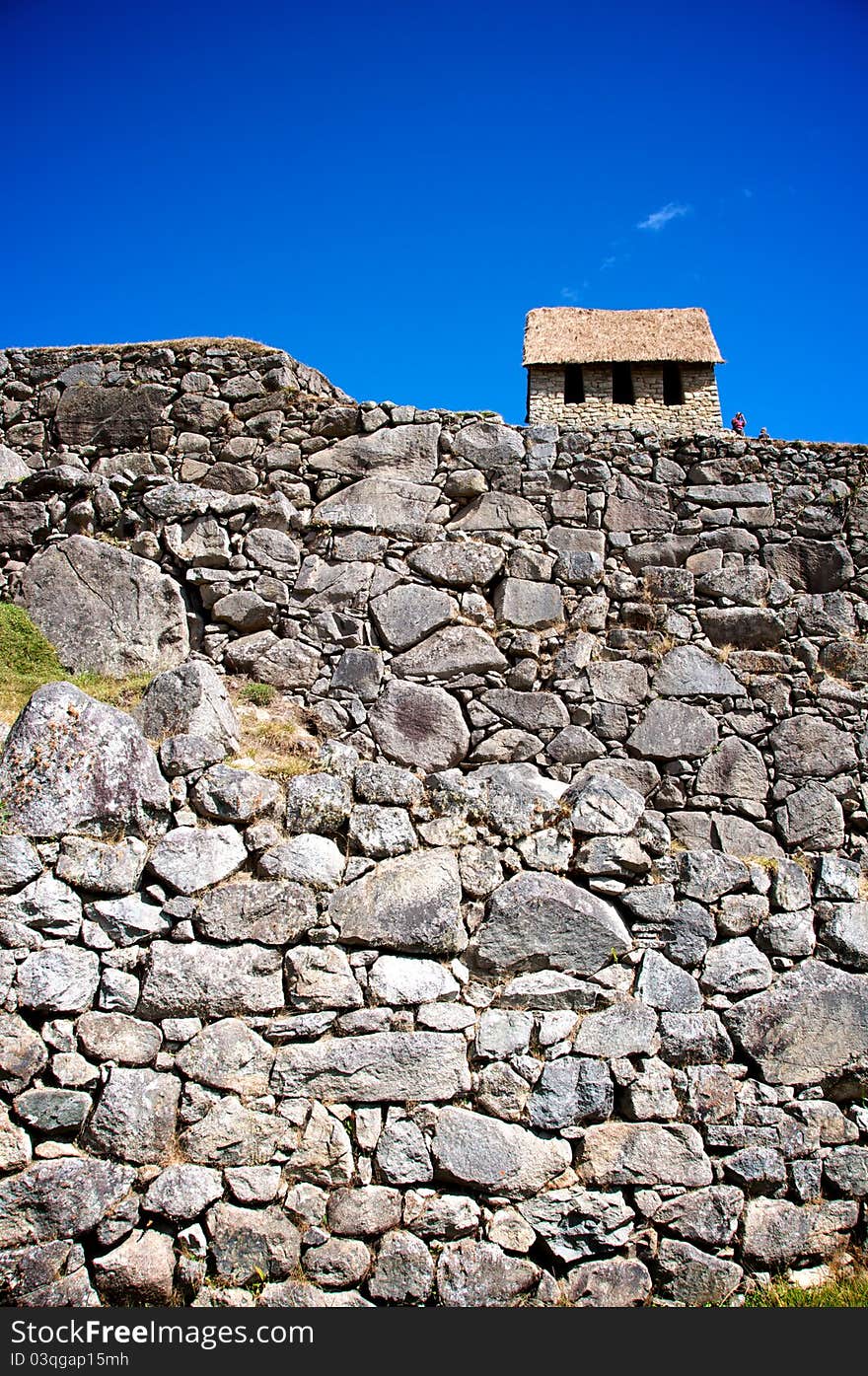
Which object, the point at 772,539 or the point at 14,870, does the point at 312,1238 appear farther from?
the point at 772,539

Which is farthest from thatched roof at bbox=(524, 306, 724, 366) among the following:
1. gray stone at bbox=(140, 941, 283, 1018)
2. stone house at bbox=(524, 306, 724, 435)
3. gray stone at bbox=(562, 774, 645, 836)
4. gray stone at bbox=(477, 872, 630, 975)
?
gray stone at bbox=(140, 941, 283, 1018)

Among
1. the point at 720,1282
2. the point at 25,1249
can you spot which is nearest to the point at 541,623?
the point at 720,1282

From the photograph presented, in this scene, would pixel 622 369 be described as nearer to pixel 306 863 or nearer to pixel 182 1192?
pixel 306 863

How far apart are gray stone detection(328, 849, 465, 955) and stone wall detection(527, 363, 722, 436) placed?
52.1 ft

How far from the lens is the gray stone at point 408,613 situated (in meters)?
7.33

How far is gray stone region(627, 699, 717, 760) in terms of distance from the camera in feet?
22.8

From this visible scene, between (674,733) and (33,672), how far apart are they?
16.3 ft

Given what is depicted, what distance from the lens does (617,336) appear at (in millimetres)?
20812

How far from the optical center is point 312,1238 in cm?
497

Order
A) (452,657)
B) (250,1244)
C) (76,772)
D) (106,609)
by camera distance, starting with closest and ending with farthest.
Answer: (250,1244) < (76,772) < (452,657) < (106,609)

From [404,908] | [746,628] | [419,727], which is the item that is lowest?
[404,908]

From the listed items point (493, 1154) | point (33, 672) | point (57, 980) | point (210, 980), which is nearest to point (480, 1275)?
point (493, 1154)

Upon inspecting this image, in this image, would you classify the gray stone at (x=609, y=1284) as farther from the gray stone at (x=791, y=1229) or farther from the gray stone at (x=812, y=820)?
the gray stone at (x=812, y=820)

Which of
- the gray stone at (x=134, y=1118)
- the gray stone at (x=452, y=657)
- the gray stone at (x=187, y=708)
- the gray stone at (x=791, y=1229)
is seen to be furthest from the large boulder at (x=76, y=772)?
the gray stone at (x=791, y=1229)
